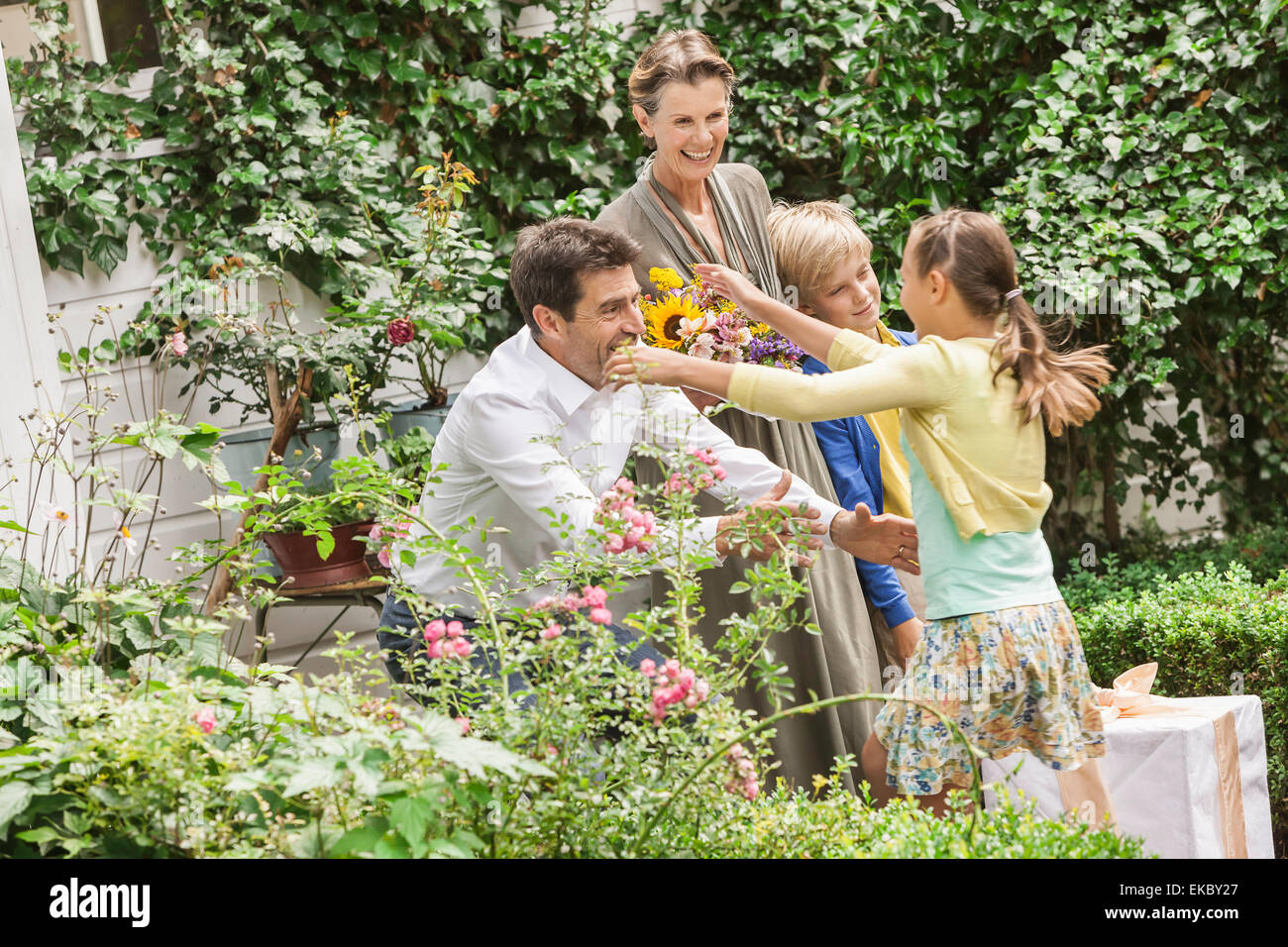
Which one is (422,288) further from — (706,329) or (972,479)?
(972,479)

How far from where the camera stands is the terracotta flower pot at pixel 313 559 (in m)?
3.45

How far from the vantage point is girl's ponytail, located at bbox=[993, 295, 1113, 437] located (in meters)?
2.12

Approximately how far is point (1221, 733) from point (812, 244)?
135cm

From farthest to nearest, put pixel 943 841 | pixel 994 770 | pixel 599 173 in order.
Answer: pixel 599 173, pixel 994 770, pixel 943 841

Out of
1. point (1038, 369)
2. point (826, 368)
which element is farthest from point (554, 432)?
point (1038, 369)

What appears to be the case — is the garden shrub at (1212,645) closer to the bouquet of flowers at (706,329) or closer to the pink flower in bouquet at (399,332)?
the bouquet of flowers at (706,329)

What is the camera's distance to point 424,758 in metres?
1.42

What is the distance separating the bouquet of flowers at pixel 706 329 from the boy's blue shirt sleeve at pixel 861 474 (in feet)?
0.46

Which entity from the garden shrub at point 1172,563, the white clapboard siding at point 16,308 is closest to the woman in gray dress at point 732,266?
the white clapboard siding at point 16,308

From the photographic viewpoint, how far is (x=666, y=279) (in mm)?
2855
